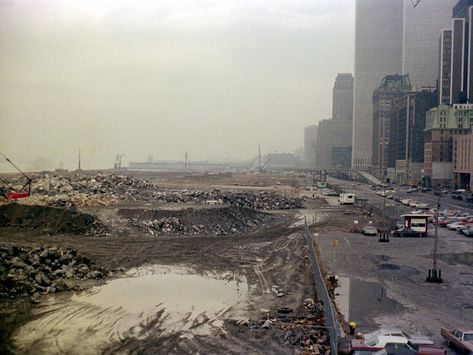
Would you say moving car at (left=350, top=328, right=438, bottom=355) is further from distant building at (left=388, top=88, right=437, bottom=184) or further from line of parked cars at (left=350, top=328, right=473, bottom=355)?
distant building at (left=388, top=88, right=437, bottom=184)

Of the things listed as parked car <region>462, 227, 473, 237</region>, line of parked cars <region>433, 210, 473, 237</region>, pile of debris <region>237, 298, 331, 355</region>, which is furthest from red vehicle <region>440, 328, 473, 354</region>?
line of parked cars <region>433, 210, 473, 237</region>

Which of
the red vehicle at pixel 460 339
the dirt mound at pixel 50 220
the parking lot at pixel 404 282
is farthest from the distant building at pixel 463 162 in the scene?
the red vehicle at pixel 460 339

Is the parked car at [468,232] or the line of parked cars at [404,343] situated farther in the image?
the parked car at [468,232]

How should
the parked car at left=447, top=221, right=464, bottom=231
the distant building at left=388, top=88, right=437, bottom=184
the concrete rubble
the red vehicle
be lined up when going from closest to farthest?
the red vehicle < the parked car at left=447, top=221, right=464, bottom=231 < the concrete rubble < the distant building at left=388, top=88, right=437, bottom=184

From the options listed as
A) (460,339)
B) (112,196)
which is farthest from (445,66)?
(460,339)

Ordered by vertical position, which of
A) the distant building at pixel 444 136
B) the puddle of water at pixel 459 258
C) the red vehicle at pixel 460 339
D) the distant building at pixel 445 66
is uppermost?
→ the distant building at pixel 445 66

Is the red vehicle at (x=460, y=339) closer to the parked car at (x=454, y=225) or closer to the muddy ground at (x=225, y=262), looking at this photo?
the muddy ground at (x=225, y=262)
